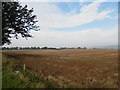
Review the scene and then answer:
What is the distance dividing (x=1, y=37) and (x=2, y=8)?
4915mm

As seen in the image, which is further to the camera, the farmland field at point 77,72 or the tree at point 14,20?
the tree at point 14,20

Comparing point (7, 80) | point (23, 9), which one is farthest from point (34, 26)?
point (7, 80)

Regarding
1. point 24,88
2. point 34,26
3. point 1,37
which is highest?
point 34,26

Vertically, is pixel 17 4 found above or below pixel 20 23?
above

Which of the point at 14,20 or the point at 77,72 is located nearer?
the point at 77,72

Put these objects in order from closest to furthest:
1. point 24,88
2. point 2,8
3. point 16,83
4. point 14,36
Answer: point 24,88
point 16,83
point 2,8
point 14,36

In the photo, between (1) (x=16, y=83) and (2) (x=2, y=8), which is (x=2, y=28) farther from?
(1) (x=16, y=83)

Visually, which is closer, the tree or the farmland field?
the farmland field

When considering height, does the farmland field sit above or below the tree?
below

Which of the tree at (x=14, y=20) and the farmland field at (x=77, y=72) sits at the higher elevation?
the tree at (x=14, y=20)

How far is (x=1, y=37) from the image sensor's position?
31.2m

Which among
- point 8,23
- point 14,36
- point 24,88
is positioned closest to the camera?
point 24,88

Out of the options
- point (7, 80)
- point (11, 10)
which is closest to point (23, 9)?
point (11, 10)

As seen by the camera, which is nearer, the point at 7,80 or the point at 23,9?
the point at 7,80
